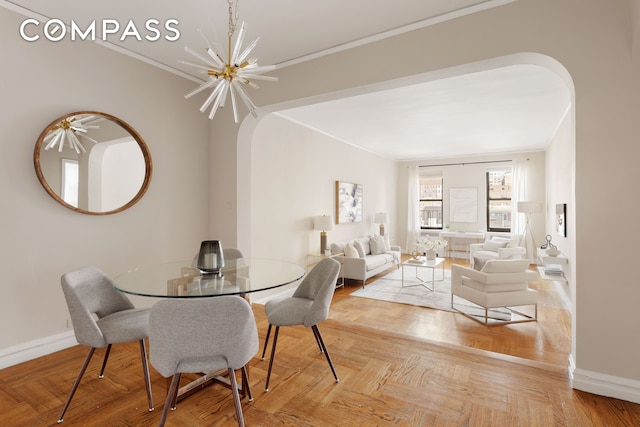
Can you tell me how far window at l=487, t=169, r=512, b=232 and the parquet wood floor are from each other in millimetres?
6354

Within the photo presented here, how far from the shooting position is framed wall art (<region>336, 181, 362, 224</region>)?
6.63 m

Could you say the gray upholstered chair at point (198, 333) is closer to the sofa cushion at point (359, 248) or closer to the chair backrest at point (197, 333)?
the chair backrest at point (197, 333)

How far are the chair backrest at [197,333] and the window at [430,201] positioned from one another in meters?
8.86

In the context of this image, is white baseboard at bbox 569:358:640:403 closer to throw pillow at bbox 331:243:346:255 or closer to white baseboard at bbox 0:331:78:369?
white baseboard at bbox 0:331:78:369

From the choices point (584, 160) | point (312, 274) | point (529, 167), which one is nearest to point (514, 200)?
point (529, 167)

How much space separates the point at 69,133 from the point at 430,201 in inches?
346

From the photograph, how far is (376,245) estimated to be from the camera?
23.5ft

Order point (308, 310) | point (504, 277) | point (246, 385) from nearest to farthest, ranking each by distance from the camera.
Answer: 1. point (246, 385)
2. point (308, 310)
3. point (504, 277)

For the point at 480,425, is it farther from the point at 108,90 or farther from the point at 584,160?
the point at 108,90

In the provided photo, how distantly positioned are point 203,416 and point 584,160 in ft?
9.44

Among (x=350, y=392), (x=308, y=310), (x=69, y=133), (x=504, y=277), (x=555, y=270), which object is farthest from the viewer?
(x=555, y=270)

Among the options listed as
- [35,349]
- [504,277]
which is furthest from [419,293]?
[35,349]

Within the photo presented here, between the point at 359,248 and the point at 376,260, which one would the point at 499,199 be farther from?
the point at 359,248

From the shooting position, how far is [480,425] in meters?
1.86
